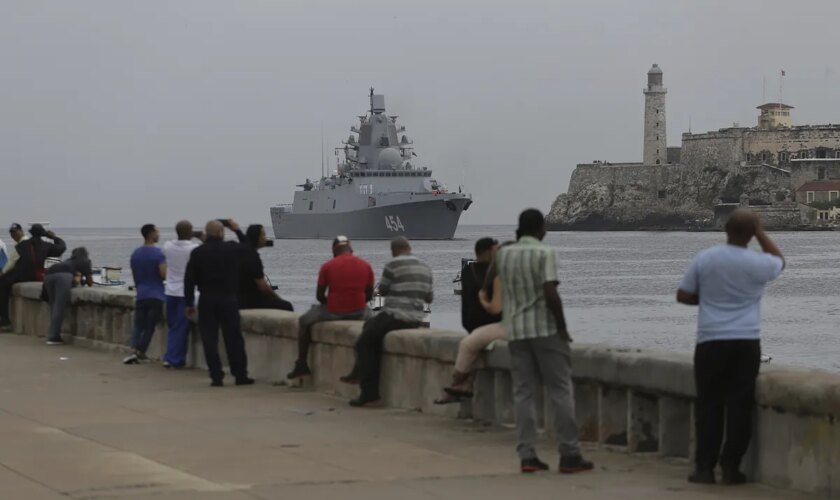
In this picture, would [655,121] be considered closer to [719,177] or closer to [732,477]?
[719,177]

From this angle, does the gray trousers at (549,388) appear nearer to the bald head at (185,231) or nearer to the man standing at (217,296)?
the man standing at (217,296)

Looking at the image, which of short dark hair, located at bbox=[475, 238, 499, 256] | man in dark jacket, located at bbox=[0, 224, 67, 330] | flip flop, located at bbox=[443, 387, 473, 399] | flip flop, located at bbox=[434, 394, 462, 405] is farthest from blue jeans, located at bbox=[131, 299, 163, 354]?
short dark hair, located at bbox=[475, 238, 499, 256]

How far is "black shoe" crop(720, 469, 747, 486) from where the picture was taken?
26.3 feet

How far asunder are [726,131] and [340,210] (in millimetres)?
53688

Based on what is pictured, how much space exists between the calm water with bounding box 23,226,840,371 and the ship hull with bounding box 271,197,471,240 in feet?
3.89

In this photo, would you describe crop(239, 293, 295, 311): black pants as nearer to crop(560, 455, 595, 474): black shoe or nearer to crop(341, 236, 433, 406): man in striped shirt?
crop(341, 236, 433, 406): man in striped shirt

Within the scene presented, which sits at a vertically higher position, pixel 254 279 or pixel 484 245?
pixel 484 245

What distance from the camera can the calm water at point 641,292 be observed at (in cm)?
4312

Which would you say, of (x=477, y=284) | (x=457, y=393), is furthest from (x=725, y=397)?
(x=457, y=393)

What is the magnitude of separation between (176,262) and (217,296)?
1424 mm

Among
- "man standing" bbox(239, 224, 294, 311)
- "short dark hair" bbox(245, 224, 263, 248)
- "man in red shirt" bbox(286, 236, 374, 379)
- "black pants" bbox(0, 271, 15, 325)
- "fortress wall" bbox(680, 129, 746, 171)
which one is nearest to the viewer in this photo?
"man in red shirt" bbox(286, 236, 374, 379)

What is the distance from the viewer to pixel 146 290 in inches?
596

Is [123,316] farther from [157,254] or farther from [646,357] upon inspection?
[646,357]

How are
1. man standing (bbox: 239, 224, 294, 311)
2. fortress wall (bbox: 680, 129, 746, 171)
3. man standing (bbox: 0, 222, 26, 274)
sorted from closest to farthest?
man standing (bbox: 239, 224, 294, 311)
man standing (bbox: 0, 222, 26, 274)
fortress wall (bbox: 680, 129, 746, 171)
